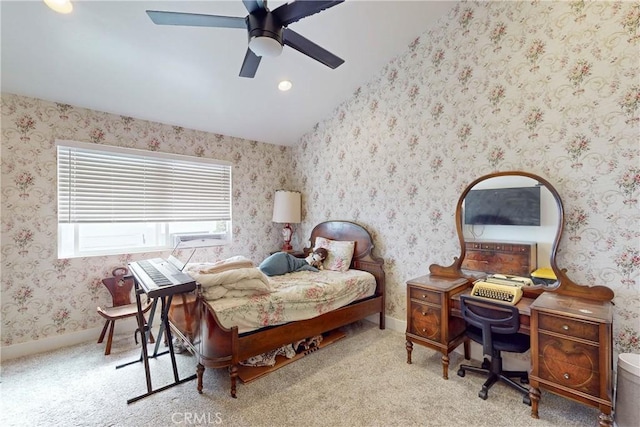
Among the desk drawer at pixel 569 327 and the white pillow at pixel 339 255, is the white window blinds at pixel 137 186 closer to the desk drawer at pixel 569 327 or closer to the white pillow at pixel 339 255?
the white pillow at pixel 339 255

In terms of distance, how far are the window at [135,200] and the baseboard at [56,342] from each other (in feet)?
2.62

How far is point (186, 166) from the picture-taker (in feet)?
12.2

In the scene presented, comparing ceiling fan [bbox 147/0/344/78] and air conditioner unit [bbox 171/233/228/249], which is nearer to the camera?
ceiling fan [bbox 147/0/344/78]

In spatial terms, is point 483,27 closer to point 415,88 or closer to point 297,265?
point 415,88

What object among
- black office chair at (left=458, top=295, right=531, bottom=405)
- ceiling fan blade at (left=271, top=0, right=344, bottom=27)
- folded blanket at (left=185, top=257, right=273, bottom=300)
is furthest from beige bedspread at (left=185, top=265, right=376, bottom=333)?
ceiling fan blade at (left=271, top=0, right=344, bottom=27)

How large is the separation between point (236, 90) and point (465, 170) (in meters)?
2.55

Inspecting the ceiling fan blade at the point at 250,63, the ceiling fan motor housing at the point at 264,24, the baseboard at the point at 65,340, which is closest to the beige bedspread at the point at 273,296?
the baseboard at the point at 65,340

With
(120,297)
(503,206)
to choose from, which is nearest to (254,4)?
(503,206)

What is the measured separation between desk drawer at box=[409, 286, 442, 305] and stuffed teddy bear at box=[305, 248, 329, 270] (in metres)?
1.30

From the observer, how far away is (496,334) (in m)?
2.19

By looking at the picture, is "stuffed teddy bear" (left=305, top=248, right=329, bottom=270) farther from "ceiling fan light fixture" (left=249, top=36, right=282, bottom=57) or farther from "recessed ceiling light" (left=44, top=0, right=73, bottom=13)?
"recessed ceiling light" (left=44, top=0, right=73, bottom=13)

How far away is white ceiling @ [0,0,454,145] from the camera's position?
220 centimetres

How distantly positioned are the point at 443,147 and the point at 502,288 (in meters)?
1.42

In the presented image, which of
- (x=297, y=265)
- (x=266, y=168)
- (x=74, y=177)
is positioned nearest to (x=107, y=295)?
(x=74, y=177)
